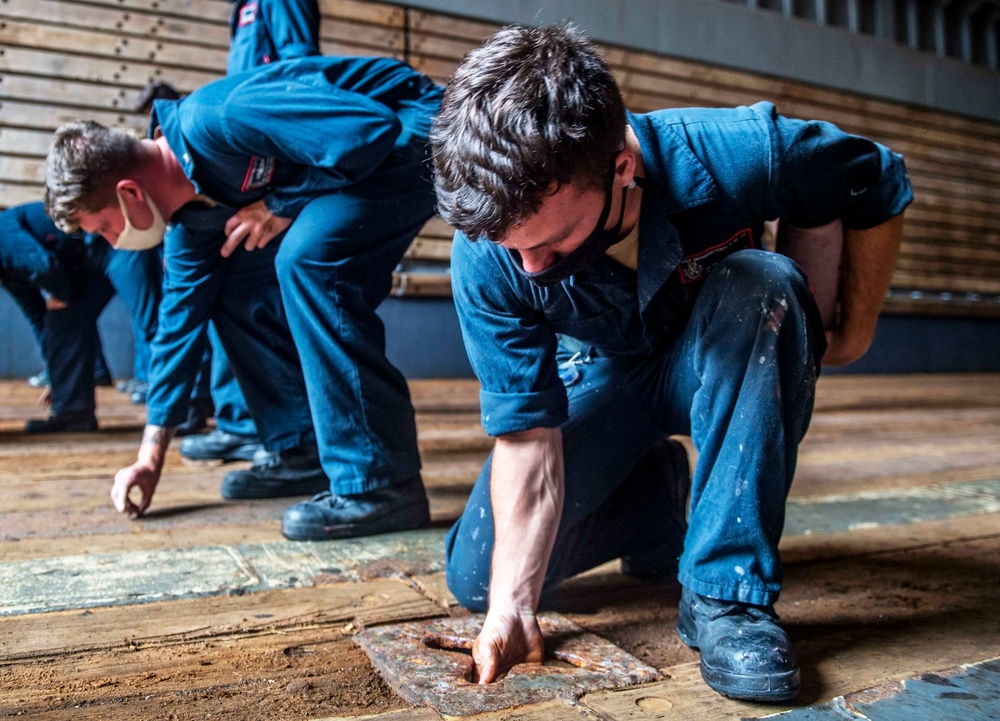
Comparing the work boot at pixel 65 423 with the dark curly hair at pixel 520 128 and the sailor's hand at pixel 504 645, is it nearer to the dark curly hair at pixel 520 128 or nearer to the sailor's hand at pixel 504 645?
the sailor's hand at pixel 504 645

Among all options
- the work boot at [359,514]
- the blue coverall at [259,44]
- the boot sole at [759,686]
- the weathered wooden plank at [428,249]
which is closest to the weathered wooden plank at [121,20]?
the weathered wooden plank at [428,249]

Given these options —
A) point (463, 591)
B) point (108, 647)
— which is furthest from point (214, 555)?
point (463, 591)

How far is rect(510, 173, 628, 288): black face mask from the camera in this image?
1.13 metres

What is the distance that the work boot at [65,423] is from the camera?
3.31 meters

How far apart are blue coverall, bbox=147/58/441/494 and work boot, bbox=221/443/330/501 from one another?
32cm

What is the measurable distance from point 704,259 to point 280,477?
1394mm

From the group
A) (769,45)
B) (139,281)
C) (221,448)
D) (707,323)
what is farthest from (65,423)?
(769,45)

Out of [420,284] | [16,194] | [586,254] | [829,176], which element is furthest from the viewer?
[420,284]

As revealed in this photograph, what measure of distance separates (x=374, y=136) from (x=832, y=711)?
4.39 ft

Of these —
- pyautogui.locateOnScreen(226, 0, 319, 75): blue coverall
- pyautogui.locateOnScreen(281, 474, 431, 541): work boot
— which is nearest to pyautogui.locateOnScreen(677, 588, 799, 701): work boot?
pyautogui.locateOnScreen(281, 474, 431, 541): work boot

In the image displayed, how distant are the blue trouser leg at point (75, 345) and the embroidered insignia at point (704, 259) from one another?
283 centimetres

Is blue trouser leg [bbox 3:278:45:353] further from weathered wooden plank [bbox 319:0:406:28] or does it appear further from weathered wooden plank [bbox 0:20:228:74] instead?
weathered wooden plank [bbox 319:0:406:28]

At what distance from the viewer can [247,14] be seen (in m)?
2.87

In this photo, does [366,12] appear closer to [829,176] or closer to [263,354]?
[263,354]
